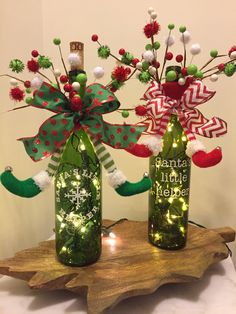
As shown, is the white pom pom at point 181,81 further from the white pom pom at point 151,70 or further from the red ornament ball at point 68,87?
the red ornament ball at point 68,87

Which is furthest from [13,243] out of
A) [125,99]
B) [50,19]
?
[50,19]

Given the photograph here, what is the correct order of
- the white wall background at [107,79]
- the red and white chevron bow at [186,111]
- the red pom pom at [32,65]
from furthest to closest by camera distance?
1. the white wall background at [107,79]
2. the red and white chevron bow at [186,111]
3. the red pom pom at [32,65]

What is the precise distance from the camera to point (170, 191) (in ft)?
2.64

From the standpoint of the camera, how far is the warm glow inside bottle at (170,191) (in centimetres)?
79

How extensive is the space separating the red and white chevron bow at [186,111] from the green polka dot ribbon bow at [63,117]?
121 mm

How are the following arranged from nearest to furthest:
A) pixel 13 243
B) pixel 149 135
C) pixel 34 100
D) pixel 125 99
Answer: pixel 34 100 < pixel 149 135 < pixel 13 243 < pixel 125 99

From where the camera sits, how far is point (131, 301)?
27.2 inches

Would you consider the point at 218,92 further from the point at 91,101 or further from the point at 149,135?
the point at 91,101

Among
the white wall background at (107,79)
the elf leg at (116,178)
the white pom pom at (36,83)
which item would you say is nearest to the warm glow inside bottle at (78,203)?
the elf leg at (116,178)

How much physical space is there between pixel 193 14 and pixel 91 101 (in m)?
0.47

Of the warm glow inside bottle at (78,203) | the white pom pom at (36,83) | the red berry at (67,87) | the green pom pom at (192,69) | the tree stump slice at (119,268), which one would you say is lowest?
the tree stump slice at (119,268)

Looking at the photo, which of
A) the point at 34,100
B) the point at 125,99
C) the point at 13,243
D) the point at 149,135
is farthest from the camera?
the point at 125,99

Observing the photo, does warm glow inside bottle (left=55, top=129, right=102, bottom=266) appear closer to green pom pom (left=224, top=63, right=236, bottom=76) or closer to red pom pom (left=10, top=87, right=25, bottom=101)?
red pom pom (left=10, top=87, right=25, bottom=101)

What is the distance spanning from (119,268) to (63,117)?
324 mm
